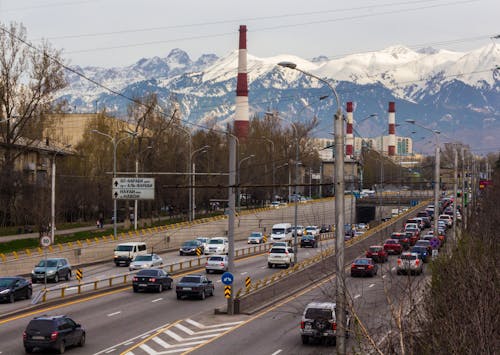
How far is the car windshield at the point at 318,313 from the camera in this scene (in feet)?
96.3

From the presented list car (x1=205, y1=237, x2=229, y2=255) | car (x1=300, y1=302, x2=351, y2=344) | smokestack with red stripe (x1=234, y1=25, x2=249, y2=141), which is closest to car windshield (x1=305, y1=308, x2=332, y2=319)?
car (x1=300, y1=302, x2=351, y2=344)

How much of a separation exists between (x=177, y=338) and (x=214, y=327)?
9.57 ft

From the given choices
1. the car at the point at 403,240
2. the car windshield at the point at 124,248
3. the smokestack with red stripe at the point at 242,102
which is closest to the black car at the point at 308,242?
the car at the point at 403,240

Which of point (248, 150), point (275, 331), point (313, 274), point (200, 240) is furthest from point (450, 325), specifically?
point (248, 150)

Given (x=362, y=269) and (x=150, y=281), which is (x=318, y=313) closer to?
(x=150, y=281)

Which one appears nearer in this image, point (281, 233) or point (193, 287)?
point (193, 287)

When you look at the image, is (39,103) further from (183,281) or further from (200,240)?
(183,281)

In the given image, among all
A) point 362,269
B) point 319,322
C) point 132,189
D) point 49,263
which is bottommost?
point 362,269

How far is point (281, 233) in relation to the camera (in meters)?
89.4

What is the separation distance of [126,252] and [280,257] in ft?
38.9

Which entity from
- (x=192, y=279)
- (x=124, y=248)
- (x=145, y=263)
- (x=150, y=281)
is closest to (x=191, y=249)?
(x=124, y=248)

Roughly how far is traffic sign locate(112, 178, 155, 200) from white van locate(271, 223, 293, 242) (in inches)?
955

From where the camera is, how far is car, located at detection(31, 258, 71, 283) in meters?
51.0

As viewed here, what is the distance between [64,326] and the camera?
27.8 metres
